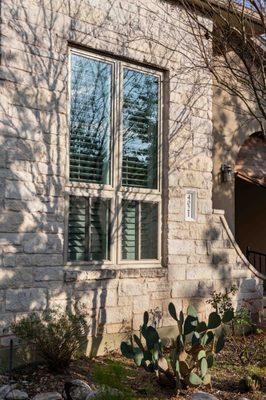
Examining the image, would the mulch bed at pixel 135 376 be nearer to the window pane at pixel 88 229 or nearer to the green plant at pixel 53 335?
the green plant at pixel 53 335

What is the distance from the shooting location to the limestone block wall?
5961 millimetres

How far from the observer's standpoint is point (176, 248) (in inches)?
297

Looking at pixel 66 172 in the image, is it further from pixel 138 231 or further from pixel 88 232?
pixel 138 231

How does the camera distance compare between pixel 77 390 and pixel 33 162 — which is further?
pixel 33 162

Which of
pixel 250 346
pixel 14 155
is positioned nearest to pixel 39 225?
pixel 14 155

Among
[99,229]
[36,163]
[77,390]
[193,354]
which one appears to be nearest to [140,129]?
[99,229]

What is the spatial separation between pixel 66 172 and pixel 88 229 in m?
0.75

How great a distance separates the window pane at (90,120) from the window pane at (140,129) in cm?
30

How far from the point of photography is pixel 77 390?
509 centimetres

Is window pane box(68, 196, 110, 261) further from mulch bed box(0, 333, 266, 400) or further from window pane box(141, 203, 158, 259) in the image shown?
mulch bed box(0, 333, 266, 400)

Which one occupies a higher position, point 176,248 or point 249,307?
point 176,248

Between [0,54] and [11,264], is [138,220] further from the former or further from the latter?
[0,54]

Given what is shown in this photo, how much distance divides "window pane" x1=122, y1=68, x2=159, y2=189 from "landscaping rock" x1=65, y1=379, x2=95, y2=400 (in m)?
2.81

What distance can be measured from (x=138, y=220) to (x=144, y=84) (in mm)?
1824
